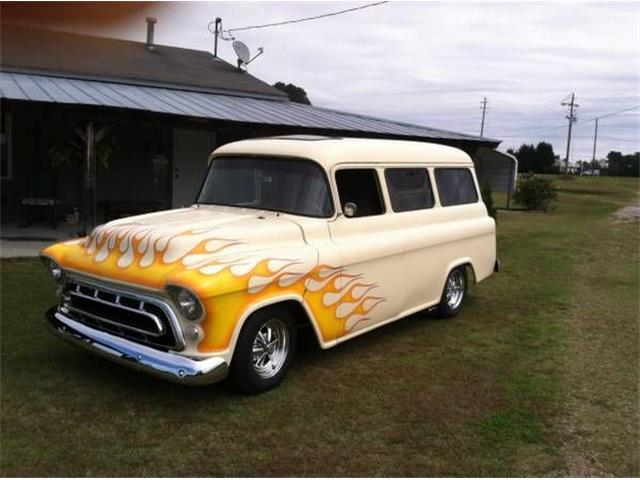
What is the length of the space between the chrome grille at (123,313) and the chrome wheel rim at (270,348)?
672 millimetres

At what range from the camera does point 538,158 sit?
74.4 m

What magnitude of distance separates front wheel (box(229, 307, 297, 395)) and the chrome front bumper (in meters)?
0.26

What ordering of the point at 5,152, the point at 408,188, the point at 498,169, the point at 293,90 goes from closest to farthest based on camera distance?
the point at 408,188 → the point at 5,152 → the point at 498,169 → the point at 293,90

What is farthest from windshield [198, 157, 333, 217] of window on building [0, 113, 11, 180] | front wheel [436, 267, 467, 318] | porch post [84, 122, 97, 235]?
window on building [0, 113, 11, 180]

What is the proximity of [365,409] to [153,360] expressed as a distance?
1.50 m

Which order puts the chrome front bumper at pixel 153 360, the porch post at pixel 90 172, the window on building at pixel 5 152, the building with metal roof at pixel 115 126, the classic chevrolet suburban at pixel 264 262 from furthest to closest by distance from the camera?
the window on building at pixel 5 152
the building with metal roof at pixel 115 126
the porch post at pixel 90 172
the classic chevrolet suburban at pixel 264 262
the chrome front bumper at pixel 153 360

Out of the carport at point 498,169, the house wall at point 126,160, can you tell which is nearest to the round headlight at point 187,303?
the house wall at point 126,160

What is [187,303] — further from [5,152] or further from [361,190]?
[5,152]

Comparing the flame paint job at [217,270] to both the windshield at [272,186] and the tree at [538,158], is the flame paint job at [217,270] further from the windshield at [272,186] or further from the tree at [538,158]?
the tree at [538,158]

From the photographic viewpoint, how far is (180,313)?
403 centimetres

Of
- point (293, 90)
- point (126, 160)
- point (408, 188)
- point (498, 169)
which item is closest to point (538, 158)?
point (293, 90)

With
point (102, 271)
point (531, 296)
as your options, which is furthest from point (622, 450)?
point (531, 296)

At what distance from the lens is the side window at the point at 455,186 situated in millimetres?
6738

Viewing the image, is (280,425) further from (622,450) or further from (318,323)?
(622,450)
